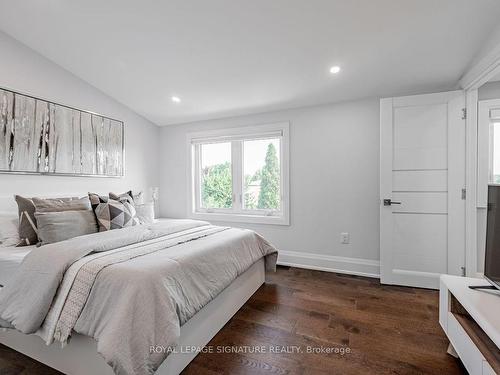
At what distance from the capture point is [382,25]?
6.14 feet

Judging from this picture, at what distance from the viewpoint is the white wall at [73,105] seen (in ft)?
7.57

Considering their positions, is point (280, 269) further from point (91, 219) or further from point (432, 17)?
point (432, 17)

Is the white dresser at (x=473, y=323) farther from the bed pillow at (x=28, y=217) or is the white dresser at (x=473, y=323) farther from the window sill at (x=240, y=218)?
the bed pillow at (x=28, y=217)

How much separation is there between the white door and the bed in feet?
6.02

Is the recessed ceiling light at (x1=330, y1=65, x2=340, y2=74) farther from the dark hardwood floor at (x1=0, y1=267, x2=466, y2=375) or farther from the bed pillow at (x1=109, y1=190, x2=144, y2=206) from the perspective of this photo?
the bed pillow at (x1=109, y1=190, x2=144, y2=206)

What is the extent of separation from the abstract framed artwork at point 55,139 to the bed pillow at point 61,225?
82 centimetres

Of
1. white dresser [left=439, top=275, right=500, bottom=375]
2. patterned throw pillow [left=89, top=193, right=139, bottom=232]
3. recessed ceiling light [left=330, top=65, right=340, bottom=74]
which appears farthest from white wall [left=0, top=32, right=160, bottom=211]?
white dresser [left=439, top=275, right=500, bottom=375]

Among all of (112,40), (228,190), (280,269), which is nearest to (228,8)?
(112,40)

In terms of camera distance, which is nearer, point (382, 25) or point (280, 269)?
point (382, 25)

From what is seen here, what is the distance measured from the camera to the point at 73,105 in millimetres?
2816

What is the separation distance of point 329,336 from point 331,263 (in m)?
1.36

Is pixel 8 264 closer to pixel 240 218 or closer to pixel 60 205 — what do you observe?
pixel 60 205

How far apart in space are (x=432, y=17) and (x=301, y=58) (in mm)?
1006

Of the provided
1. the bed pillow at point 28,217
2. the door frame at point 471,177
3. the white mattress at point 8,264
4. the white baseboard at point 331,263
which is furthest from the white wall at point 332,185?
the white mattress at point 8,264
